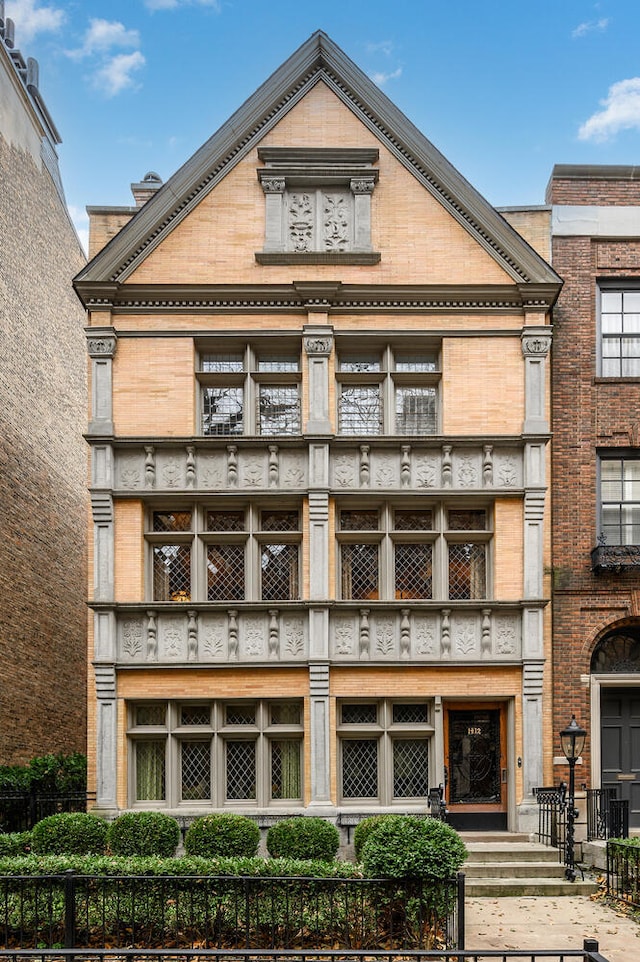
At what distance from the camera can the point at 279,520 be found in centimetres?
1850

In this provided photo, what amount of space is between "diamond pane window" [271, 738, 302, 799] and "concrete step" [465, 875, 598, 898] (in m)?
4.11

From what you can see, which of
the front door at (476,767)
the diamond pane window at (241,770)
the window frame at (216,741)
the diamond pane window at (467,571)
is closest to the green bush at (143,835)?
the window frame at (216,741)

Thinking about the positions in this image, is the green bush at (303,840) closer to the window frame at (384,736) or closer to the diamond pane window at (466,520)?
the window frame at (384,736)

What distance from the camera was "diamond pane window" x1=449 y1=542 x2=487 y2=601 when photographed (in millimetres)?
18266

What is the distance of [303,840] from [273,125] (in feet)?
45.3

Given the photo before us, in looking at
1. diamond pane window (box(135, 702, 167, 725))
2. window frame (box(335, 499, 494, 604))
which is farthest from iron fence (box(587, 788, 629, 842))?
diamond pane window (box(135, 702, 167, 725))

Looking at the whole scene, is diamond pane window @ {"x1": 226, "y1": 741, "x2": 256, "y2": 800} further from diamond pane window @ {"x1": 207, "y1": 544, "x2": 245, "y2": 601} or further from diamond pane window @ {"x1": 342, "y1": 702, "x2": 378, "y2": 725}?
diamond pane window @ {"x1": 207, "y1": 544, "x2": 245, "y2": 601}

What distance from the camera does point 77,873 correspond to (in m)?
11.3

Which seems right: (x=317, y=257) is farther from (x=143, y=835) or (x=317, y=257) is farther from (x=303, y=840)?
(x=143, y=835)

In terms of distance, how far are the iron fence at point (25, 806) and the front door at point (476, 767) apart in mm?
7164

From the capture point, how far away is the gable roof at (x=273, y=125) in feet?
60.3

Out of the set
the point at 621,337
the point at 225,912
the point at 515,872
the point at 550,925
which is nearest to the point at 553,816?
the point at 515,872

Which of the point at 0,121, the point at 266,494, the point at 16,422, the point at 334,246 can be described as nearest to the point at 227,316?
the point at 334,246

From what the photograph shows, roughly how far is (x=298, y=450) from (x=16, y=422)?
888 centimetres
